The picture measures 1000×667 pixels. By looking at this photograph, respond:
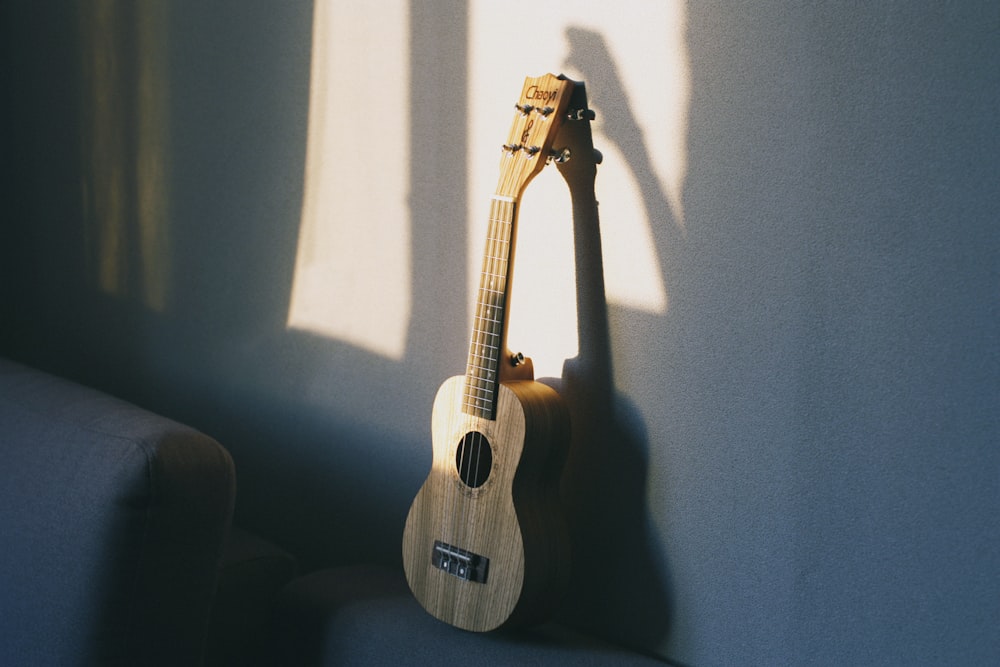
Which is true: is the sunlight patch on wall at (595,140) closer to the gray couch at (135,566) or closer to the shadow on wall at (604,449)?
the shadow on wall at (604,449)

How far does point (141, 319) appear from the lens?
2270 millimetres

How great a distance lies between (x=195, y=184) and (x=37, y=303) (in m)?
0.77

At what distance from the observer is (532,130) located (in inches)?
54.3

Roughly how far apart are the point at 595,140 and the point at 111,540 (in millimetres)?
845

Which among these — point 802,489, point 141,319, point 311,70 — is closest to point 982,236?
point 802,489

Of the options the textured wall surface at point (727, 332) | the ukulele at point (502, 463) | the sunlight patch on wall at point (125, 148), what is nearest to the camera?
the textured wall surface at point (727, 332)

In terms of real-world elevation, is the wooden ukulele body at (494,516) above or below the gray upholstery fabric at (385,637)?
above

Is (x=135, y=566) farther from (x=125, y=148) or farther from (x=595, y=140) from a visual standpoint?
(x=125, y=148)

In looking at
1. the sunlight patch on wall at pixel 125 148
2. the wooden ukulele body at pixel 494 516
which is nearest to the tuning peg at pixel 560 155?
the wooden ukulele body at pixel 494 516

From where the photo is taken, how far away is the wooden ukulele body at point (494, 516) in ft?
4.41

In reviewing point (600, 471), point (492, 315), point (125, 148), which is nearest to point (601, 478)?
point (600, 471)

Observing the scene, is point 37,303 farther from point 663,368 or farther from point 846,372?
point 846,372

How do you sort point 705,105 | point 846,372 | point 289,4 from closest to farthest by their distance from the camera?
1. point 846,372
2. point 705,105
3. point 289,4

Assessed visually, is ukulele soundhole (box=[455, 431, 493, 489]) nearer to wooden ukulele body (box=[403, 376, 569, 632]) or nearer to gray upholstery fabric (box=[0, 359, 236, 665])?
wooden ukulele body (box=[403, 376, 569, 632])
